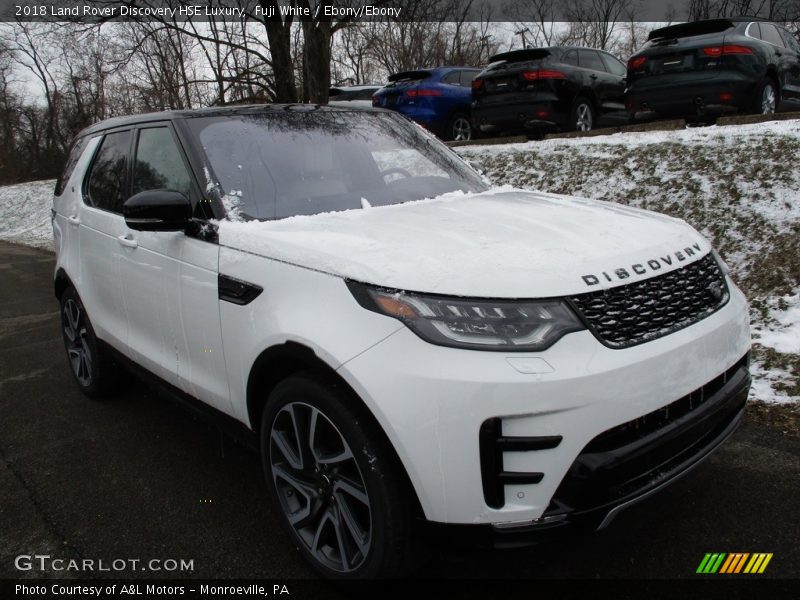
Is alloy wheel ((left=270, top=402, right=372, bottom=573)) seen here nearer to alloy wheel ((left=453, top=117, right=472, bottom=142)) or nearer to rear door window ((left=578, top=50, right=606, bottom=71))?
rear door window ((left=578, top=50, right=606, bottom=71))

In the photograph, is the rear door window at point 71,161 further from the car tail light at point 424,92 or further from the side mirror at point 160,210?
the car tail light at point 424,92

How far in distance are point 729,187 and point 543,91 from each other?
4.31 metres

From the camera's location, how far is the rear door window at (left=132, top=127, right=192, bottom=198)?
307cm

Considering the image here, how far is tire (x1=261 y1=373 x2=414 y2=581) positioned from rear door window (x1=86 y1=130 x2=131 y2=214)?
1.98m

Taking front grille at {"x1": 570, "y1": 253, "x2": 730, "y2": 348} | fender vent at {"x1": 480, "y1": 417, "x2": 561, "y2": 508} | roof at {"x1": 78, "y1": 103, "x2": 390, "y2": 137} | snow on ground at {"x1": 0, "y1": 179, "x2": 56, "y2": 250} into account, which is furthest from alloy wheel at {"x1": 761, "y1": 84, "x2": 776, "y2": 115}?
snow on ground at {"x1": 0, "y1": 179, "x2": 56, "y2": 250}

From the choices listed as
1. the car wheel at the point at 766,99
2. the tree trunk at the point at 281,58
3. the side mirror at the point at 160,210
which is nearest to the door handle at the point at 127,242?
the side mirror at the point at 160,210

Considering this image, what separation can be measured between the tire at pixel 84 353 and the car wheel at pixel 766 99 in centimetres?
852

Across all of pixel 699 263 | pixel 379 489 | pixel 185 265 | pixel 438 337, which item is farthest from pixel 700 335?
pixel 185 265

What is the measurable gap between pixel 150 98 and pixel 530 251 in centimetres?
3013

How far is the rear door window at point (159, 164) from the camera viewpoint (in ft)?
10.1

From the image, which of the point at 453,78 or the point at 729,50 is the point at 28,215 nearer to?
the point at 453,78

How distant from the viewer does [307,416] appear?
7.72ft

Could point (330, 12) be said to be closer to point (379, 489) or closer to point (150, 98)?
point (379, 489)
